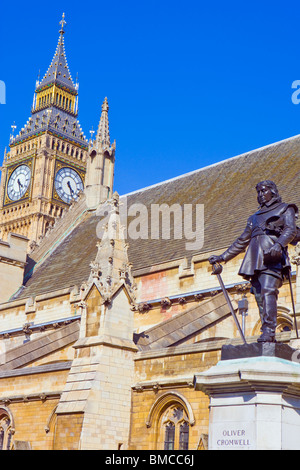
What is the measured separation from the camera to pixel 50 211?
91.4 meters

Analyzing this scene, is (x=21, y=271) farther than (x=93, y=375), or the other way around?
(x=21, y=271)

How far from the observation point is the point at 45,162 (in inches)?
3634

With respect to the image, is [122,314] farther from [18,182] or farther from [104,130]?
[18,182]

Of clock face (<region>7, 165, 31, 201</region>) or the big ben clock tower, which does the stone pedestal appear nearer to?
the big ben clock tower

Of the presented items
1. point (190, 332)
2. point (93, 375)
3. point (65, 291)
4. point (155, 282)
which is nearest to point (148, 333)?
point (190, 332)

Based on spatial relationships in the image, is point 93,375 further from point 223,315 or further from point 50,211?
point 50,211

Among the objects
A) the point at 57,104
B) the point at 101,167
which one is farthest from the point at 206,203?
the point at 57,104

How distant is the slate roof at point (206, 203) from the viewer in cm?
2452

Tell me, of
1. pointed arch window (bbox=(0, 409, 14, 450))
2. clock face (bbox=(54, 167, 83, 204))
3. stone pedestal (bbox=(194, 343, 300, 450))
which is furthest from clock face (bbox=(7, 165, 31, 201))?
→ stone pedestal (bbox=(194, 343, 300, 450))

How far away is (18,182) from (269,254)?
88830 millimetres

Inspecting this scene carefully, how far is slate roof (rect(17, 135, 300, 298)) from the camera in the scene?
80.4 feet

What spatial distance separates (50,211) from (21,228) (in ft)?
14.7

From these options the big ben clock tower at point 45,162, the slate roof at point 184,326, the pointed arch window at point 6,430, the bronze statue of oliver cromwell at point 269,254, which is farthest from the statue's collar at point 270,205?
the big ben clock tower at point 45,162
